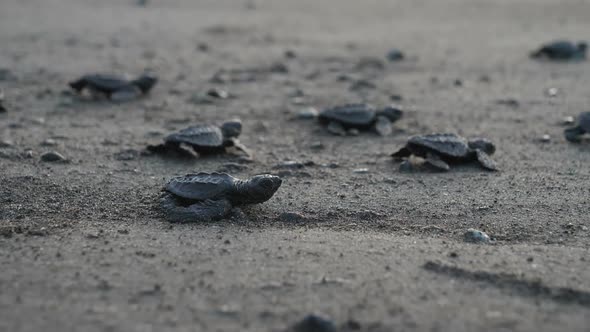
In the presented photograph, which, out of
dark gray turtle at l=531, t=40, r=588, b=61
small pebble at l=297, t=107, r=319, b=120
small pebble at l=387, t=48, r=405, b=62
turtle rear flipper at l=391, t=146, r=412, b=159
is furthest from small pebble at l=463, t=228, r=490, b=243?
dark gray turtle at l=531, t=40, r=588, b=61

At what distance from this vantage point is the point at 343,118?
18.5ft

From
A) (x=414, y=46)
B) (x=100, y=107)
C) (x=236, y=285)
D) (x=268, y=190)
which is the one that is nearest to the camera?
(x=236, y=285)

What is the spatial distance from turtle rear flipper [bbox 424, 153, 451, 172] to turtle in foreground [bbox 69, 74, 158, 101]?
3016mm

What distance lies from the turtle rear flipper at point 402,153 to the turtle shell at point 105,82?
2829mm

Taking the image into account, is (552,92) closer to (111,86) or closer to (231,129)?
(231,129)

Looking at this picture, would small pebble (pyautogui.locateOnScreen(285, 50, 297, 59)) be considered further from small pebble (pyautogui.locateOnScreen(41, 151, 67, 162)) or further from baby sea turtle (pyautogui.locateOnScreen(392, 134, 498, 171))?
small pebble (pyautogui.locateOnScreen(41, 151, 67, 162))

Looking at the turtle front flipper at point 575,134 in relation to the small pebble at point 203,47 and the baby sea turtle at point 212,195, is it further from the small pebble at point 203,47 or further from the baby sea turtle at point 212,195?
the small pebble at point 203,47

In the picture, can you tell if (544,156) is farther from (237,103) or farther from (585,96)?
(237,103)

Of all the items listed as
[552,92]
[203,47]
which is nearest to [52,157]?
[203,47]

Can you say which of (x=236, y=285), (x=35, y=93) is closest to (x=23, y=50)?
(x=35, y=93)

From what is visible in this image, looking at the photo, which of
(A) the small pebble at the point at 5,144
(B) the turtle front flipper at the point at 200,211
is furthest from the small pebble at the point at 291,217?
(A) the small pebble at the point at 5,144

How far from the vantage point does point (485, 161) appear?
→ 475 cm

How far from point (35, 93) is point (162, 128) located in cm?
164

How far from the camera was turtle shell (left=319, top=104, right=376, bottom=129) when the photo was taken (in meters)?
5.63
